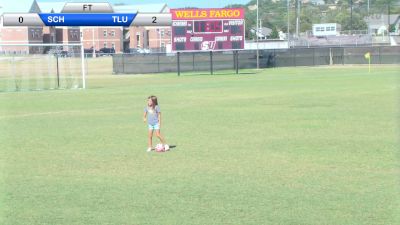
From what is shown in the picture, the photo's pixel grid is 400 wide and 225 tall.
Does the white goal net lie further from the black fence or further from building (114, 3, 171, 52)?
building (114, 3, 171, 52)

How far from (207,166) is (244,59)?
51707mm

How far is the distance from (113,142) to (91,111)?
29.4ft

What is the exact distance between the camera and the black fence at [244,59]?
6109 centimetres

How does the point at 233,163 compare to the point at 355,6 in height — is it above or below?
below

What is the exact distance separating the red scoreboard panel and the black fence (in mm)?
2404

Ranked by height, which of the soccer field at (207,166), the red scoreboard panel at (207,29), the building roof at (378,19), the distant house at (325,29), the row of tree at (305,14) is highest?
the row of tree at (305,14)

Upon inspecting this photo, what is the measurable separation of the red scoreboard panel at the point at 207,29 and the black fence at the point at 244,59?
2404 millimetres

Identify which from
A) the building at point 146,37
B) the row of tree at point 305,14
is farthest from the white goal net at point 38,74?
the row of tree at point 305,14

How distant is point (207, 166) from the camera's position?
12820 millimetres

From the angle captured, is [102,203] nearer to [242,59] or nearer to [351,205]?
[351,205]

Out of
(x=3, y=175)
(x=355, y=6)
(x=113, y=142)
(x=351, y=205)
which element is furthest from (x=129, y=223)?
(x=355, y=6)

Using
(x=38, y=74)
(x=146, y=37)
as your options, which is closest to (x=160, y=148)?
(x=38, y=74)

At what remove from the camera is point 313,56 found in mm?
67875
